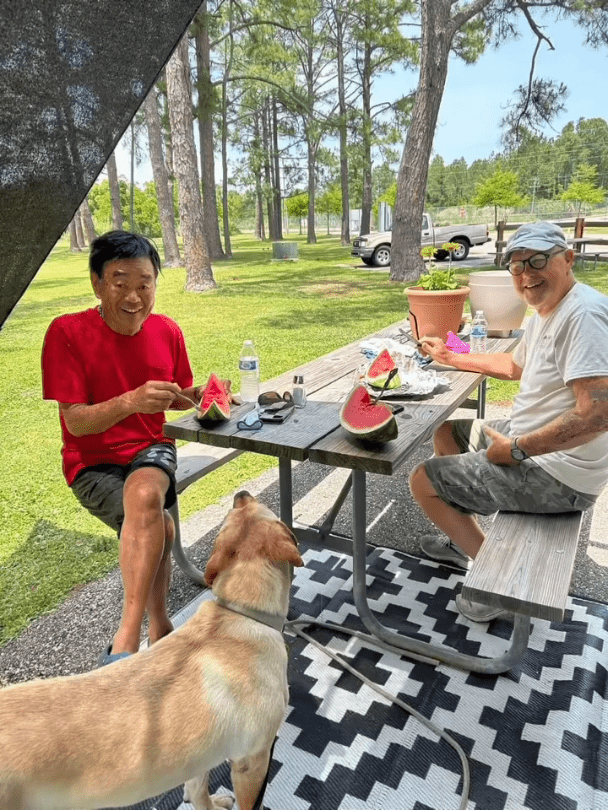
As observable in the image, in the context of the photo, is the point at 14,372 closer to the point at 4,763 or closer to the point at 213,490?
the point at 213,490

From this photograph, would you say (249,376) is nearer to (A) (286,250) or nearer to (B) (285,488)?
(B) (285,488)

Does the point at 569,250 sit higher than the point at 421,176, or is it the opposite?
the point at 421,176

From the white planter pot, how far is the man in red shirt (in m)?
2.16

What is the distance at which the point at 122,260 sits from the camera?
254cm

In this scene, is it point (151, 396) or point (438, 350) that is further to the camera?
point (438, 350)

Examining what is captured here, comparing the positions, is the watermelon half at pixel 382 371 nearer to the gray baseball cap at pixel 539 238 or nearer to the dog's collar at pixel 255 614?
the gray baseball cap at pixel 539 238

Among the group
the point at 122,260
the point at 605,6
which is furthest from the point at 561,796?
the point at 605,6

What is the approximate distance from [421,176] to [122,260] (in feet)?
42.6

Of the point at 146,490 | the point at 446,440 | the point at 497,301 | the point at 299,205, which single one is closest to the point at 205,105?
the point at 497,301

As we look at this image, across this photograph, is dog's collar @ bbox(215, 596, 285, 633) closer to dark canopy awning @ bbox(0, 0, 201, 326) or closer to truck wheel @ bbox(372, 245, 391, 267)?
dark canopy awning @ bbox(0, 0, 201, 326)

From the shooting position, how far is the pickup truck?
68.7 ft

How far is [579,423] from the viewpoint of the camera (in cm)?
233

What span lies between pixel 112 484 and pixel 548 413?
198 centimetres

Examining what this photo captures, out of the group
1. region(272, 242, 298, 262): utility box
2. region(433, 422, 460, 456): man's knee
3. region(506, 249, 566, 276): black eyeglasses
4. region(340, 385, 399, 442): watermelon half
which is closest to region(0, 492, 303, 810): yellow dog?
region(340, 385, 399, 442): watermelon half
